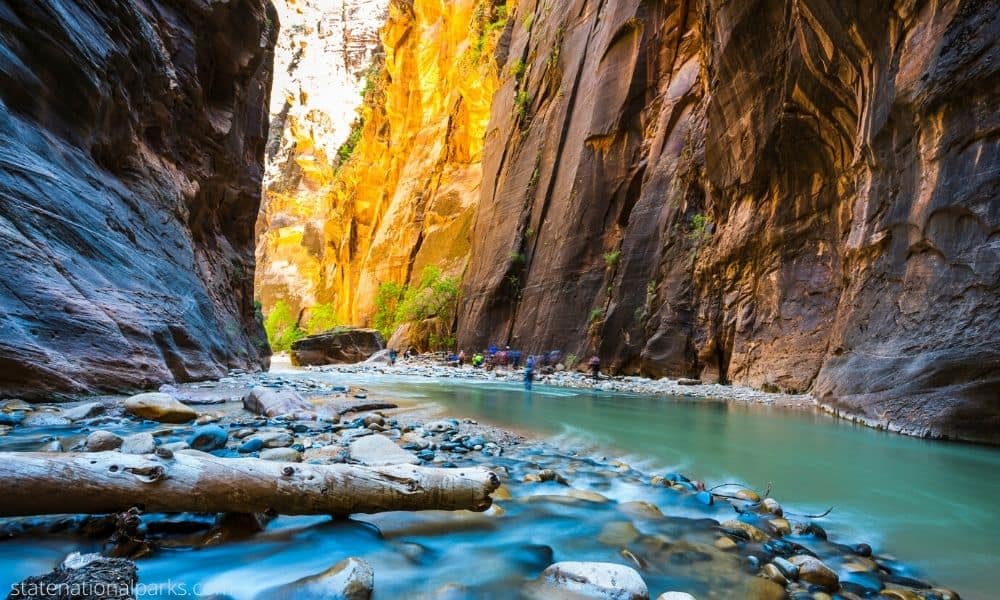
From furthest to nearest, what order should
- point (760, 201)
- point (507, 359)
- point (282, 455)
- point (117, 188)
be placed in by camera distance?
point (507, 359) < point (760, 201) < point (117, 188) < point (282, 455)

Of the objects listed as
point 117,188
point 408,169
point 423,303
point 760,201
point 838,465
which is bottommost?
point 838,465

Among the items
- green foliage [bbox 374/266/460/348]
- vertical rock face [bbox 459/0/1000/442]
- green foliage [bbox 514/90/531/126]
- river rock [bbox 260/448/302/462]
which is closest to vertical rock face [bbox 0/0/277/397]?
river rock [bbox 260/448/302/462]

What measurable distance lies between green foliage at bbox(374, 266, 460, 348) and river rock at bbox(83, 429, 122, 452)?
21.0 meters

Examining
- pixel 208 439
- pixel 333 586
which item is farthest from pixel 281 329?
pixel 333 586

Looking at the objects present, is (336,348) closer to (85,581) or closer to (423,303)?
(423,303)

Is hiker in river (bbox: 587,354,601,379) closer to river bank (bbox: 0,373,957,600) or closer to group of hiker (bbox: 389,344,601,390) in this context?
group of hiker (bbox: 389,344,601,390)

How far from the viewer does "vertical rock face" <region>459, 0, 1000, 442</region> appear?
5574 millimetres

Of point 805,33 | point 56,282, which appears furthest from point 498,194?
point 56,282

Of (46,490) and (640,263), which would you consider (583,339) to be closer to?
(640,263)

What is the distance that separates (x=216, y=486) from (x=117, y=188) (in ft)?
24.4

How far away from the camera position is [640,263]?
1569cm

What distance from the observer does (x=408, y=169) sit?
3750 centimetres

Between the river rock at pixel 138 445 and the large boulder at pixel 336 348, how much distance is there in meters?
21.9

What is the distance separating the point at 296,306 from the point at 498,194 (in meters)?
37.1
